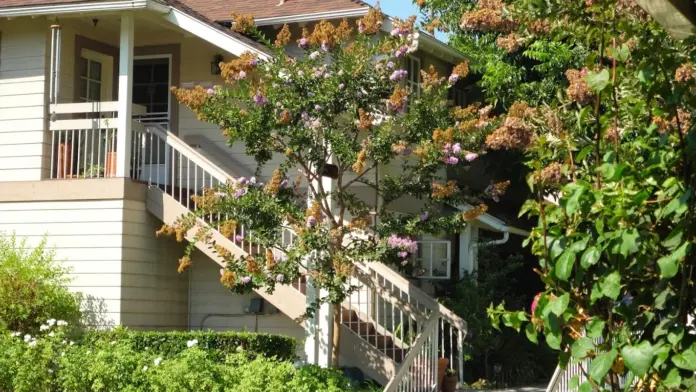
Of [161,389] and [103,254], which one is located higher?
[103,254]

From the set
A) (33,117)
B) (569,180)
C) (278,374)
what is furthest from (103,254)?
(569,180)

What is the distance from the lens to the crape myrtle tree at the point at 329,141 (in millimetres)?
11508

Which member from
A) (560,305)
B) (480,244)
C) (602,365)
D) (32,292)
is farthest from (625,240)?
(480,244)

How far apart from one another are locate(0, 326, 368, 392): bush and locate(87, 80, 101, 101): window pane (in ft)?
16.6

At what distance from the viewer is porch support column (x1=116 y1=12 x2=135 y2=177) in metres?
14.2

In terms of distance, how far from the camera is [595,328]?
396 cm

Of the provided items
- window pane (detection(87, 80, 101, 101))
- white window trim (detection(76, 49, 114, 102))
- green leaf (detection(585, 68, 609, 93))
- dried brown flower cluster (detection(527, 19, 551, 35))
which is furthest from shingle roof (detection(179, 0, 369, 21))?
green leaf (detection(585, 68, 609, 93))

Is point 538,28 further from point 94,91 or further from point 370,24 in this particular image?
point 94,91

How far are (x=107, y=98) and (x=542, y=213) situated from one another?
1346 cm

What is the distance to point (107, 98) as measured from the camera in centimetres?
1678

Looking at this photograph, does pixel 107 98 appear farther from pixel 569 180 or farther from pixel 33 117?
pixel 569 180

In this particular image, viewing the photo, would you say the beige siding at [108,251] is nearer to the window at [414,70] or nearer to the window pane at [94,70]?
the window pane at [94,70]

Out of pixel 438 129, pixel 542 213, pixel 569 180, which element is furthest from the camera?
pixel 438 129

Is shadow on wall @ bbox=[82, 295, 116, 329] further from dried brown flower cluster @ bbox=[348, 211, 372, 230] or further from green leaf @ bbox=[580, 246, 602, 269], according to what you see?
green leaf @ bbox=[580, 246, 602, 269]
